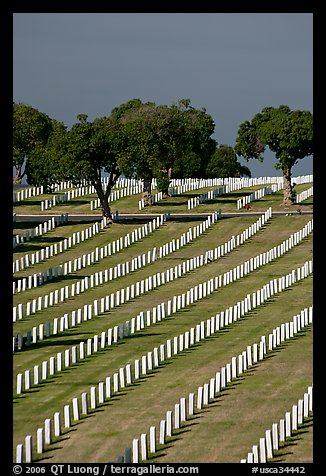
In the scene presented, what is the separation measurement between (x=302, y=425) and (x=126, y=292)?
3198 cm

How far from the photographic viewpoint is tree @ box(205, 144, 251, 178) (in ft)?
589

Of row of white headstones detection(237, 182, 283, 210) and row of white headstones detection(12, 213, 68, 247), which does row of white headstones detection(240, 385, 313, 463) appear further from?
row of white headstones detection(237, 182, 283, 210)

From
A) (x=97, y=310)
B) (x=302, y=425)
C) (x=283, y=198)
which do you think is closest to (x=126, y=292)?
(x=97, y=310)

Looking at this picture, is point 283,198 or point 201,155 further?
point 201,155

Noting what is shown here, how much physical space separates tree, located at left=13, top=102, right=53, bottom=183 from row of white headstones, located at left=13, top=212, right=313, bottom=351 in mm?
66273

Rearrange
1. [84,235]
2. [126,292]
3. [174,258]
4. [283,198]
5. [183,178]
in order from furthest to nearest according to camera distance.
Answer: [183,178] < [283,198] < [84,235] < [174,258] < [126,292]

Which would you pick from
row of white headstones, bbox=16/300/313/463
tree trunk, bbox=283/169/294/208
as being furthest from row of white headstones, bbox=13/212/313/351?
tree trunk, bbox=283/169/294/208

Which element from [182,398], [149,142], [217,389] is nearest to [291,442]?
[182,398]

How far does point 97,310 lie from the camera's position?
7538 cm

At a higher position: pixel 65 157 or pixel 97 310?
pixel 65 157

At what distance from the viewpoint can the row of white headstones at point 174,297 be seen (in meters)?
69.8

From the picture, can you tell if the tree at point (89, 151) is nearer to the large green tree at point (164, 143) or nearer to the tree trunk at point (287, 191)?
the large green tree at point (164, 143)

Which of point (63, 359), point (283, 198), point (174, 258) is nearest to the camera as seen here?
point (63, 359)
